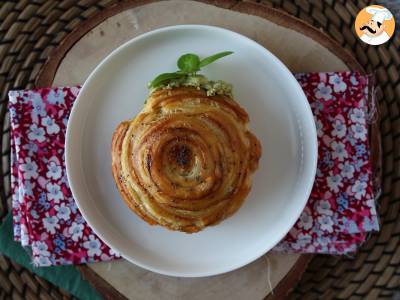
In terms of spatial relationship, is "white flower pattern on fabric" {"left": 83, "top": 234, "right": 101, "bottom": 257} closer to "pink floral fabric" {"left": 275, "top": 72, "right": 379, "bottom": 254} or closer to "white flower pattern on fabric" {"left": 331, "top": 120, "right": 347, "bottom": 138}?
"pink floral fabric" {"left": 275, "top": 72, "right": 379, "bottom": 254}

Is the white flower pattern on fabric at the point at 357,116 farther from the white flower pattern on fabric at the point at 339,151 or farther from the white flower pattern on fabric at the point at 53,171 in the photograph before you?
the white flower pattern on fabric at the point at 53,171

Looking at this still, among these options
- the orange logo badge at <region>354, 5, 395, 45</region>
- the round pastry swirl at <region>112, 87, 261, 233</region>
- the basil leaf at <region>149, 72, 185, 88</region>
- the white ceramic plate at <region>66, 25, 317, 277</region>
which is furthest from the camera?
the orange logo badge at <region>354, 5, 395, 45</region>

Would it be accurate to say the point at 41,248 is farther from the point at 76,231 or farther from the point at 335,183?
the point at 335,183

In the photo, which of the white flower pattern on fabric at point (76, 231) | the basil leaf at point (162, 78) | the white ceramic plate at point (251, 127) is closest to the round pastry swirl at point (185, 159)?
the basil leaf at point (162, 78)

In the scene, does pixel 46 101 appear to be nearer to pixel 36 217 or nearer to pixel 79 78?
pixel 79 78

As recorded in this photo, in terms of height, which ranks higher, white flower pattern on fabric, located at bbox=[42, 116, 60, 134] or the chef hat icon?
the chef hat icon

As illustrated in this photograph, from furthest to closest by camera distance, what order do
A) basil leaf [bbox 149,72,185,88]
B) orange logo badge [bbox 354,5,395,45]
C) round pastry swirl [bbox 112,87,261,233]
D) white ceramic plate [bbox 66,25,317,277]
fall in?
orange logo badge [bbox 354,5,395,45] < white ceramic plate [bbox 66,25,317,277] < basil leaf [bbox 149,72,185,88] < round pastry swirl [bbox 112,87,261,233]

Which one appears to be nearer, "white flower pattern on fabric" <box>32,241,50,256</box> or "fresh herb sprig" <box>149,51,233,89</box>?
"fresh herb sprig" <box>149,51,233,89</box>

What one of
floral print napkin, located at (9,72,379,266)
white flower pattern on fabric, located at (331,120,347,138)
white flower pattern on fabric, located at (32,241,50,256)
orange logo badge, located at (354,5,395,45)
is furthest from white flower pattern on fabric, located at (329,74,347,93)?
white flower pattern on fabric, located at (32,241,50,256)
